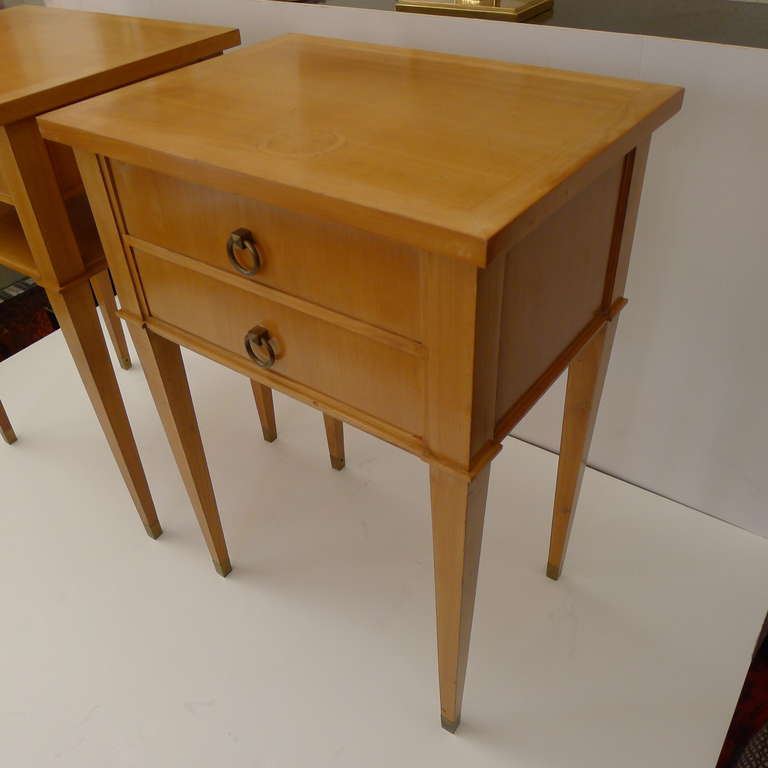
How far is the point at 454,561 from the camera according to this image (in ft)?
2.39

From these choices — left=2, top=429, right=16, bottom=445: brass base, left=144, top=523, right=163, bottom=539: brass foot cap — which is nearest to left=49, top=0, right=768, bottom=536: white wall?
left=144, top=523, right=163, bottom=539: brass foot cap

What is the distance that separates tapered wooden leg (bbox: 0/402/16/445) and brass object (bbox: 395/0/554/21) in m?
0.99

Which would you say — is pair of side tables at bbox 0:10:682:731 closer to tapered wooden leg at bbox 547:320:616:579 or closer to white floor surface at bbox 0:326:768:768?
tapered wooden leg at bbox 547:320:616:579

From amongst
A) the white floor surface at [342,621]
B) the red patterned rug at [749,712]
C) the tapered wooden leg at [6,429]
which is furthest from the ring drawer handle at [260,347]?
the tapered wooden leg at [6,429]

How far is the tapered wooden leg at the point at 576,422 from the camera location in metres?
0.85

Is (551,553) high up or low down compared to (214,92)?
down

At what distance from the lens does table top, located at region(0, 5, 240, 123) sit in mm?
812

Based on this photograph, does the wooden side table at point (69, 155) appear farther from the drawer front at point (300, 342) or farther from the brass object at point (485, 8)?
the brass object at point (485, 8)

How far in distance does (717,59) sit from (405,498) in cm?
77

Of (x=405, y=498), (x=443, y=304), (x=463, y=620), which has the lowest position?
(x=405, y=498)

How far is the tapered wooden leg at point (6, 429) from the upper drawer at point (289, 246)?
0.77 m

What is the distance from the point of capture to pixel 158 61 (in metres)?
0.91

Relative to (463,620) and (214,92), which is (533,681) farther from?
(214,92)

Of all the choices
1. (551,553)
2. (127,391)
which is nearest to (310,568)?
(551,553)
